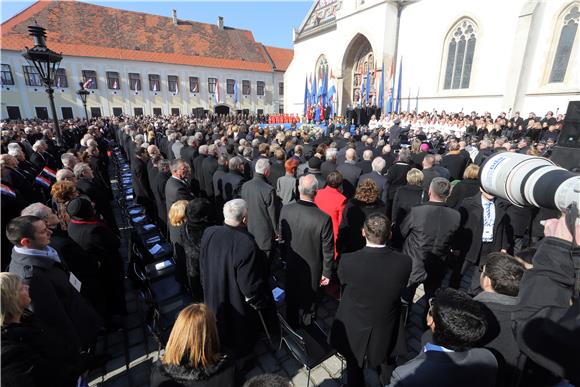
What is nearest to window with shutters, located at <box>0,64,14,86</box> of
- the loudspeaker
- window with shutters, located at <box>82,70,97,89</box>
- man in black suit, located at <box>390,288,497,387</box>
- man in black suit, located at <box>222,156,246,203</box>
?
window with shutters, located at <box>82,70,97,89</box>

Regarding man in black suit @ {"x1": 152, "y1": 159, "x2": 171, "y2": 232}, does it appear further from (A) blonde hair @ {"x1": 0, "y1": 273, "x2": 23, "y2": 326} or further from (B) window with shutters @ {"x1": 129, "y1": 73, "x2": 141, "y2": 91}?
(B) window with shutters @ {"x1": 129, "y1": 73, "x2": 141, "y2": 91}

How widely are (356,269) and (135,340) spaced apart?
2.87 metres

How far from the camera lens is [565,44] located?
13.4 metres

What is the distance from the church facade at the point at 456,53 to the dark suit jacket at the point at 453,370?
1790 centimetres

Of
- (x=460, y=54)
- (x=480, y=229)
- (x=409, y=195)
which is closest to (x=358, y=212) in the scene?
(x=409, y=195)

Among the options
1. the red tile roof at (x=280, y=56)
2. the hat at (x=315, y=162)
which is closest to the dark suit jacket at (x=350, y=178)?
the hat at (x=315, y=162)

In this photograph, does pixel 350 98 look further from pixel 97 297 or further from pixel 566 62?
pixel 97 297

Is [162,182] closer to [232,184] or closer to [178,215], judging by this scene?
[232,184]

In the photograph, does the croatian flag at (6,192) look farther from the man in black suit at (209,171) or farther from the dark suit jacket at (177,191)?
the man in black suit at (209,171)

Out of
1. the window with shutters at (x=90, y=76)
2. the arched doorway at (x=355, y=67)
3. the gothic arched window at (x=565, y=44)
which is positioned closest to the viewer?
the gothic arched window at (x=565, y=44)

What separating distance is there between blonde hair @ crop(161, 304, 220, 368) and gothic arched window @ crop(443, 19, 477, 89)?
69.6 ft

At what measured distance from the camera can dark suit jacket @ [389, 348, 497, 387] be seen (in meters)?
1.39

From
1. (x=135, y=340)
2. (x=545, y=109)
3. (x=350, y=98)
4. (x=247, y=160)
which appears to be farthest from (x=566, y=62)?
(x=135, y=340)

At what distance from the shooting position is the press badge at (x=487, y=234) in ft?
11.7
